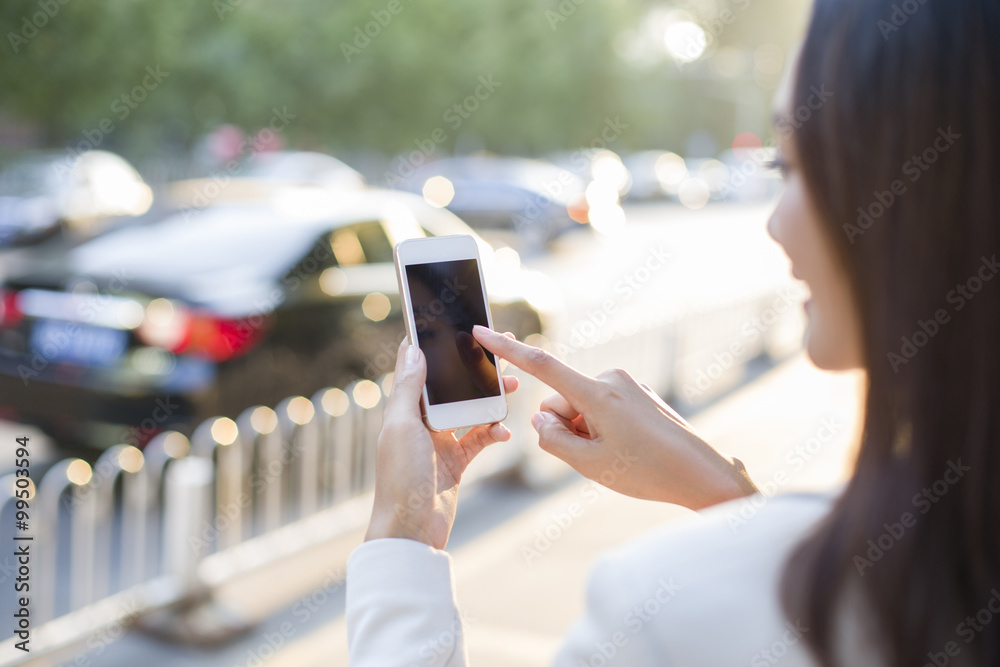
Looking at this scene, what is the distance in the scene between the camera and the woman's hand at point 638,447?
1337 mm

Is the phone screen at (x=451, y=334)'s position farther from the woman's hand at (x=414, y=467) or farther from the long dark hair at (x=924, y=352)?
the long dark hair at (x=924, y=352)

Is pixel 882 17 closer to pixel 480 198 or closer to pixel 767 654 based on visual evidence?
pixel 767 654

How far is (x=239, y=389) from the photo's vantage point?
489 cm

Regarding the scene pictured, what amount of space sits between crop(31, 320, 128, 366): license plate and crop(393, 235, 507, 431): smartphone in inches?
137

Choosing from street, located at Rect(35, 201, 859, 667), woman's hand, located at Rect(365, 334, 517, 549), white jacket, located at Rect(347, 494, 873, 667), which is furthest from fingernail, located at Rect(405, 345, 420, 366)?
white jacket, located at Rect(347, 494, 873, 667)

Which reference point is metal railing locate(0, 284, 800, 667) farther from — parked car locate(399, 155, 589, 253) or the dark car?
parked car locate(399, 155, 589, 253)

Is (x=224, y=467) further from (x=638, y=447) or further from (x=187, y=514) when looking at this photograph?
(x=638, y=447)

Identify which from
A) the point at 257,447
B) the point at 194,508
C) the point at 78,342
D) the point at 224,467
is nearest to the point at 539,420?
the point at 194,508

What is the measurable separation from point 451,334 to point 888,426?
0.90 m

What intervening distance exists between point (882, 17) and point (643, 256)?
18.7 metres

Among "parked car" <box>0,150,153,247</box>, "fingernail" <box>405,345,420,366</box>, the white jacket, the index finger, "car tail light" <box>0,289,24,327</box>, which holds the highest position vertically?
"parked car" <box>0,150,153,247</box>

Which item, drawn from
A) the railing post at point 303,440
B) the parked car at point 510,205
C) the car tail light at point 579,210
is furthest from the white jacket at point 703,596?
the car tail light at point 579,210

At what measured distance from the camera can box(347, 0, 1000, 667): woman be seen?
740 mm

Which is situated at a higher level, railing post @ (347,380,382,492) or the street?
railing post @ (347,380,382,492)
